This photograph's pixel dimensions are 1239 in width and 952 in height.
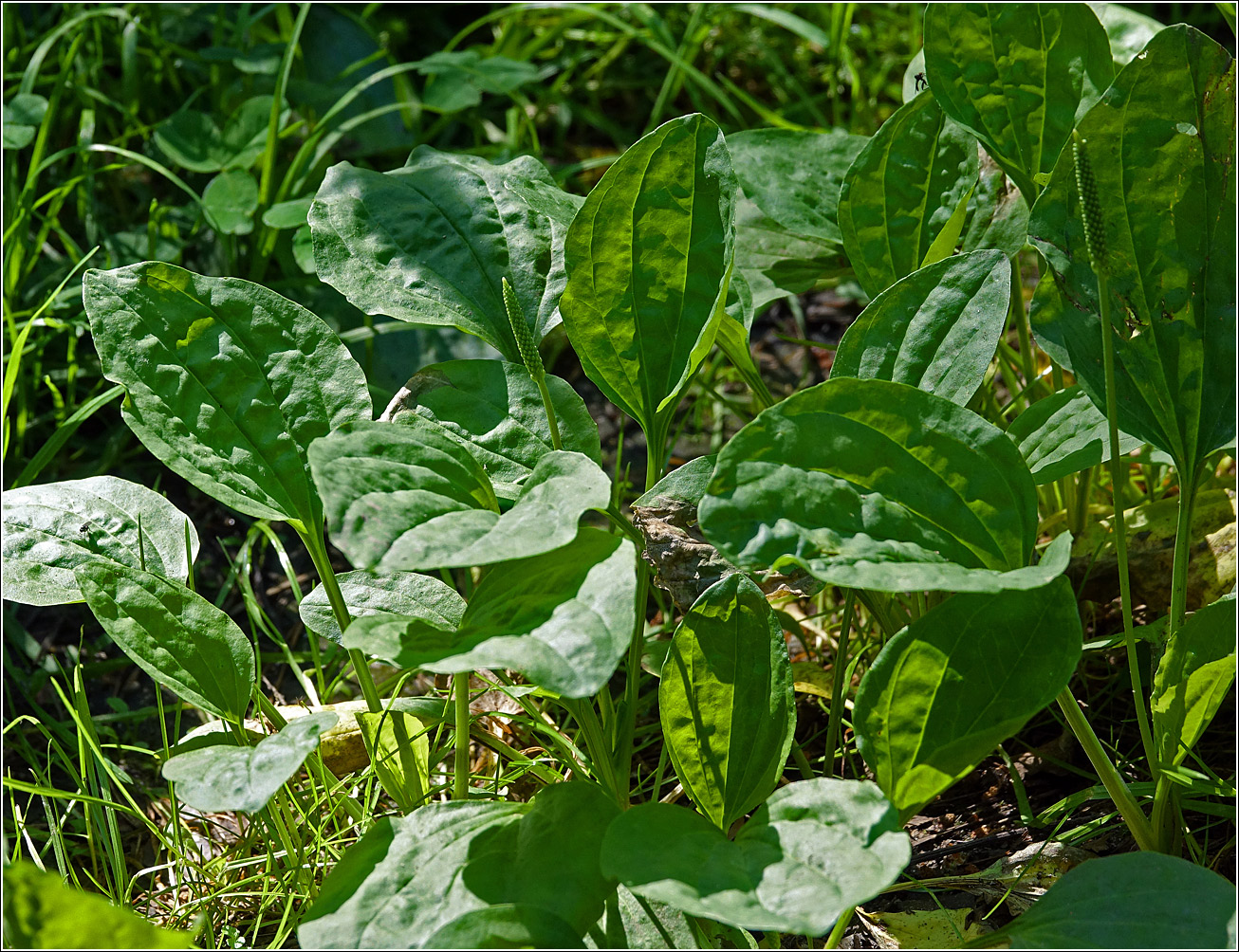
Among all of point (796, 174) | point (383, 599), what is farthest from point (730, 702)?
point (796, 174)

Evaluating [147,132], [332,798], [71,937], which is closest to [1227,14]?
[332,798]

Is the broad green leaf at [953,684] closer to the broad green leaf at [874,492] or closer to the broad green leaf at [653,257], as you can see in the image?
the broad green leaf at [874,492]

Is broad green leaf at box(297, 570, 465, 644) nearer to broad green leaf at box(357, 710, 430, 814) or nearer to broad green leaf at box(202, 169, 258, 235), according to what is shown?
broad green leaf at box(357, 710, 430, 814)

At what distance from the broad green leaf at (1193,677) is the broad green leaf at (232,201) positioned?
5.07ft

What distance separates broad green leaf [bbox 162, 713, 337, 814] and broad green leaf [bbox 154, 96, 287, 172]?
4.37ft

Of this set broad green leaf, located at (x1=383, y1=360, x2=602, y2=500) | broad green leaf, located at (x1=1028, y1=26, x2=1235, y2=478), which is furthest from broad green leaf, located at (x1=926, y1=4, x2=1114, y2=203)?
broad green leaf, located at (x1=383, y1=360, x2=602, y2=500)

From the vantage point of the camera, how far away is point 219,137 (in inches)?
81.3

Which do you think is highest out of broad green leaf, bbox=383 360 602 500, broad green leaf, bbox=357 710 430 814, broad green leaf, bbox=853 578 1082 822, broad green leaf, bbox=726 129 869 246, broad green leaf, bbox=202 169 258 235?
broad green leaf, bbox=726 129 869 246

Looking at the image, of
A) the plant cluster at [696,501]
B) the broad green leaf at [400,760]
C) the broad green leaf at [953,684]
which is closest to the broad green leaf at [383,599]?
the plant cluster at [696,501]

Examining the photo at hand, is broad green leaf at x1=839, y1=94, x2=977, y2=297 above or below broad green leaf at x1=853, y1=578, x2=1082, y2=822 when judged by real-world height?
above

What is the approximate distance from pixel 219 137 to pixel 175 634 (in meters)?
1.27

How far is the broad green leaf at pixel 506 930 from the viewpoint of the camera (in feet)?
2.88

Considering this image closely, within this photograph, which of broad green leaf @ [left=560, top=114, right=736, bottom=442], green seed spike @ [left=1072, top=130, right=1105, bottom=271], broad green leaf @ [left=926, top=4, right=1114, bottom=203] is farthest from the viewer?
broad green leaf @ [left=926, top=4, right=1114, bottom=203]

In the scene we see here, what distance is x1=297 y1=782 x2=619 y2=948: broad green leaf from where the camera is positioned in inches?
36.0
